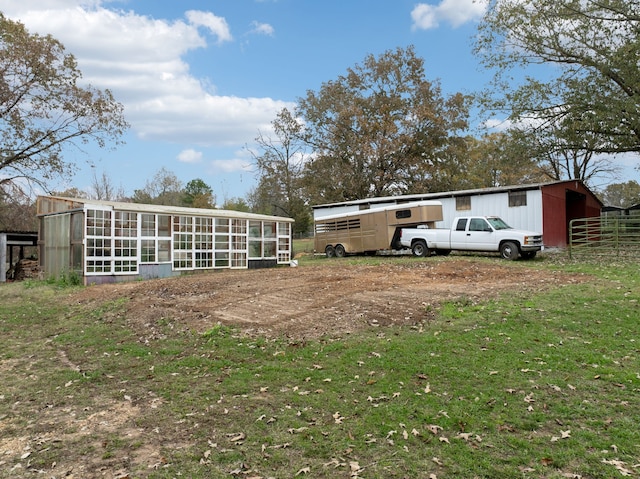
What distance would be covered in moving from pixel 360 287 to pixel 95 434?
7.62 m

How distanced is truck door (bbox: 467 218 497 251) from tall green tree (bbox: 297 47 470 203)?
15.0 metres

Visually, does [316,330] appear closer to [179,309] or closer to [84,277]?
[179,309]

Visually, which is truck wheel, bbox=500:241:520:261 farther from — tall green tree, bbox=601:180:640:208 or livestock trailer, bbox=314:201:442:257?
tall green tree, bbox=601:180:640:208

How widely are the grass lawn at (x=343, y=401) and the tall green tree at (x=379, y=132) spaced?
2641cm

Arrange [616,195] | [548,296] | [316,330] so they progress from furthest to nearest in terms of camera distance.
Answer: [616,195]
[548,296]
[316,330]

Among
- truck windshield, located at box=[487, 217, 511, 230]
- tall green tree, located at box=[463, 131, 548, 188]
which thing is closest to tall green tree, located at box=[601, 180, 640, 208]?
tall green tree, located at box=[463, 131, 548, 188]

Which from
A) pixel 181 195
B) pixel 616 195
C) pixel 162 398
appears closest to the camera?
pixel 162 398

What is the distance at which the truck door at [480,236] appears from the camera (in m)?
18.1

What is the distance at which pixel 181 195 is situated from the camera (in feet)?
195

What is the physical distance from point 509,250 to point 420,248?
390cm

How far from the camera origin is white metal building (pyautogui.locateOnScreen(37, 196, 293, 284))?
1577 cm

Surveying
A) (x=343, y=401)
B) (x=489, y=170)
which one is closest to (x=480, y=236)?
(x=343, y=401)

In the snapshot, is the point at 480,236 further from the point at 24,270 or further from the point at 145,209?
Answer: the point at 24,270

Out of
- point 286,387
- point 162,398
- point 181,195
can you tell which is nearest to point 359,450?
point 286,387
